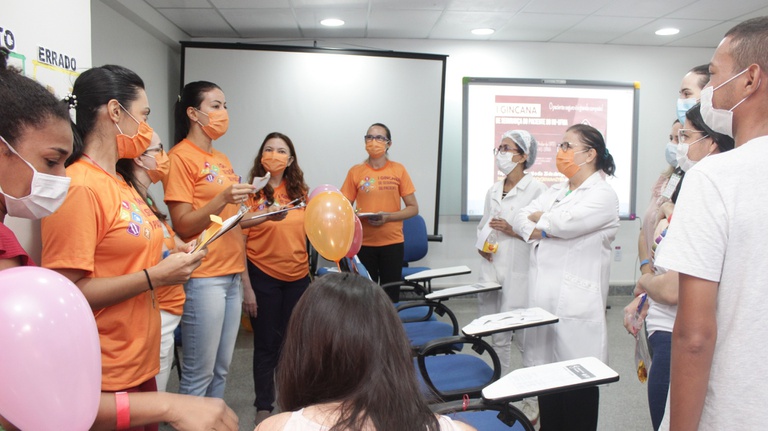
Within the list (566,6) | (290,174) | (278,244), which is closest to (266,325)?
(278,244)

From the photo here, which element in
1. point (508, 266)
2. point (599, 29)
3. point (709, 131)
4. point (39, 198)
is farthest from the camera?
point (599, 29)

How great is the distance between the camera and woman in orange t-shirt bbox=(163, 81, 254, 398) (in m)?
2.02

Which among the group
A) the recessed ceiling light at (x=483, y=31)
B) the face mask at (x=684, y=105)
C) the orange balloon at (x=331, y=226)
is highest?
the recessed ceiling light at (x=483, y=31)

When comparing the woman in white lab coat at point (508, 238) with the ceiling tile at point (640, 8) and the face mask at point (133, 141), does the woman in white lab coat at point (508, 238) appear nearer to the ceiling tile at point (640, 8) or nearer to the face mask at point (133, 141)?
the ceiling tile at point (640, 8)

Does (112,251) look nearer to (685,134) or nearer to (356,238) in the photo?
(356,238)

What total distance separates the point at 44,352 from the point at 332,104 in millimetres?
4190

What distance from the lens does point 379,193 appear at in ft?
12.3

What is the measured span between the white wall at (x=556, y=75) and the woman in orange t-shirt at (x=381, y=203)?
1.40m

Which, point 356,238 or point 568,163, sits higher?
point 568,163

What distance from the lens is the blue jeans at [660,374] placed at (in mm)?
1496

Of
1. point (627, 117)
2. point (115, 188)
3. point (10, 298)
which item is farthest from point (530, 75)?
point (10, 298)

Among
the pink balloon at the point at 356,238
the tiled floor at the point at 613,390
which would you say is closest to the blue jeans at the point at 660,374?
the tiled floor at the point at 613,390

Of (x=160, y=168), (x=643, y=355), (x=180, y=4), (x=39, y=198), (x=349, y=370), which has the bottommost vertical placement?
(x=643, y=355)

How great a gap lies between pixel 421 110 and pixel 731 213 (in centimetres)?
401
